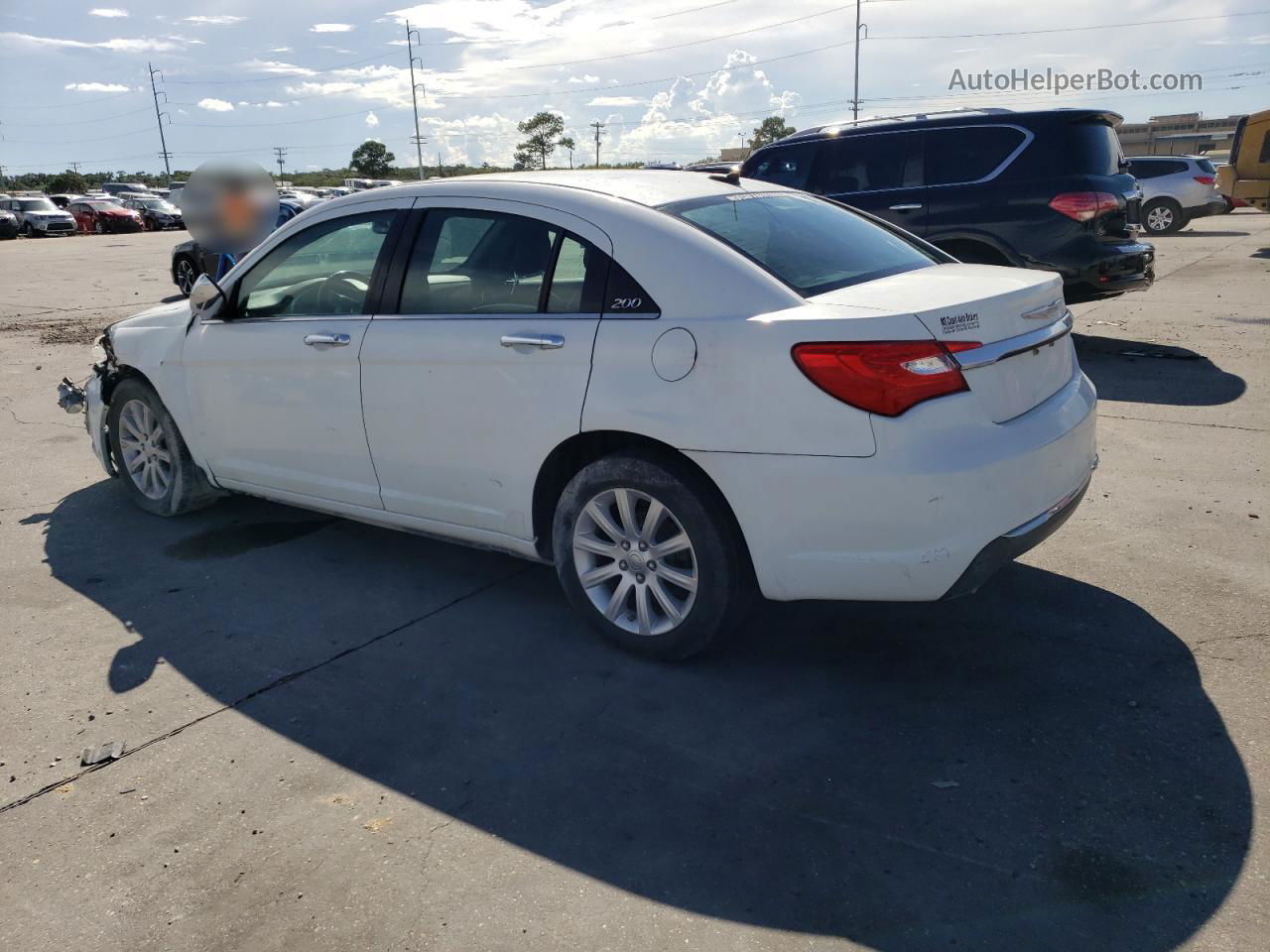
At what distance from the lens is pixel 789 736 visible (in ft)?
10.7

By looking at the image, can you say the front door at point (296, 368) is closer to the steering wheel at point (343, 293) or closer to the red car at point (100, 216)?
the steering wheel at point (343, 293)

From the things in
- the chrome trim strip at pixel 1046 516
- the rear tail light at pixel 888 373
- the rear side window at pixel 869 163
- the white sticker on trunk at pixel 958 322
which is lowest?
the chrome trim strip at pixel 1046 516

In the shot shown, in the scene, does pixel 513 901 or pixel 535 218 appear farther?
pixel 535 218

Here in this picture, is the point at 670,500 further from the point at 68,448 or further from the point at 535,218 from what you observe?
the point at 68,448

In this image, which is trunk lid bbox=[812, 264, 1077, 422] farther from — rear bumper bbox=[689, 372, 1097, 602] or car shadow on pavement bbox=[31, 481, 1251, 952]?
car shadow on pavement bbox=[31, 481, 1251, 952]

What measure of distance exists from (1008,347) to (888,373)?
526mm

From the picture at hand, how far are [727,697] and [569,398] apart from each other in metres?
1.18

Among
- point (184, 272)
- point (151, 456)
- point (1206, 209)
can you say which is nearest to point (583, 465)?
point (151, 456)

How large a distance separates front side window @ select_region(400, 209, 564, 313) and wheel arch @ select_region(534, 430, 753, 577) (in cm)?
55

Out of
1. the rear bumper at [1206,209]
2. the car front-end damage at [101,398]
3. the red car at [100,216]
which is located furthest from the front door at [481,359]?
the red car at [100,216]

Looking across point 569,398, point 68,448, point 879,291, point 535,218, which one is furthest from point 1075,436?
point 68,448

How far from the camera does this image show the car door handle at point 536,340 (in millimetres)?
3729

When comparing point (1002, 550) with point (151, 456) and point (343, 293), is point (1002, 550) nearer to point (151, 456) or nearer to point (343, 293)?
point (343, 293)

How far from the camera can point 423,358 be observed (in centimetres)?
409
